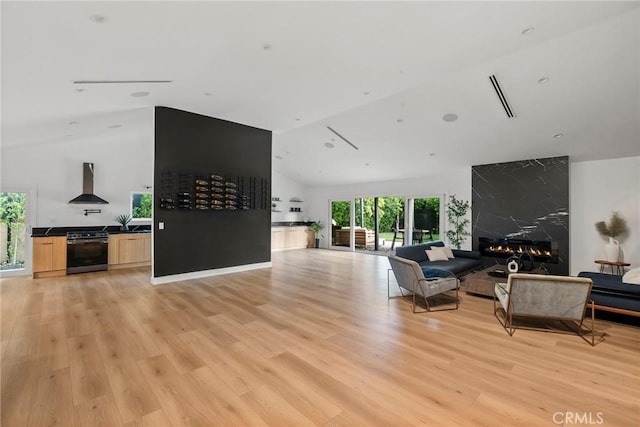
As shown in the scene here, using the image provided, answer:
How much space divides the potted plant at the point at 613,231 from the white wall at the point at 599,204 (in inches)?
5.6

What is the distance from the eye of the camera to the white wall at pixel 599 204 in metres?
5.99

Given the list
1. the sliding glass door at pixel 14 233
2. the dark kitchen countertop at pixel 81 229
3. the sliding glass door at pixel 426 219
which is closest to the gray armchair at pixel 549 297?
the sliding glass door at pixel 426 219

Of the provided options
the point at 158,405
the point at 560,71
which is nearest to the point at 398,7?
the point at 560,71

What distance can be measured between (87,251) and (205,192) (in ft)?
10.3

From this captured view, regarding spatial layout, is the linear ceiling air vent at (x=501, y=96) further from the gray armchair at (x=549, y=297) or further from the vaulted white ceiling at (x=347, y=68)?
the gray armchair at (x=549, y=297)

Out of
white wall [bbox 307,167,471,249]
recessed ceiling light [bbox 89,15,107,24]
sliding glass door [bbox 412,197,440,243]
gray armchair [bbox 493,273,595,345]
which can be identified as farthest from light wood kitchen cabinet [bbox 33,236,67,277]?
sliding glass door [bbox 412,197,440,243]

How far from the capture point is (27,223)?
6.40 metres

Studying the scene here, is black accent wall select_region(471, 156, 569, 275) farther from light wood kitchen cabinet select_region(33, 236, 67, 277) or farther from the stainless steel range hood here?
light wood kitchen cabinet select_region(33, 236, 67, 277)

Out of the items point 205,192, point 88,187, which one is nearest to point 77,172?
point 88,187

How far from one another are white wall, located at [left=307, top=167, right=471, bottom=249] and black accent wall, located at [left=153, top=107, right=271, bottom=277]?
457cm

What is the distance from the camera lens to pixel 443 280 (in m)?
4.37

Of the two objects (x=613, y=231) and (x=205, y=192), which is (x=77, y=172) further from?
(x=613, y=231)

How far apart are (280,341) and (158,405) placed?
130cm

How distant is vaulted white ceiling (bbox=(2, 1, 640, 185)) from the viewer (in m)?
2.56
